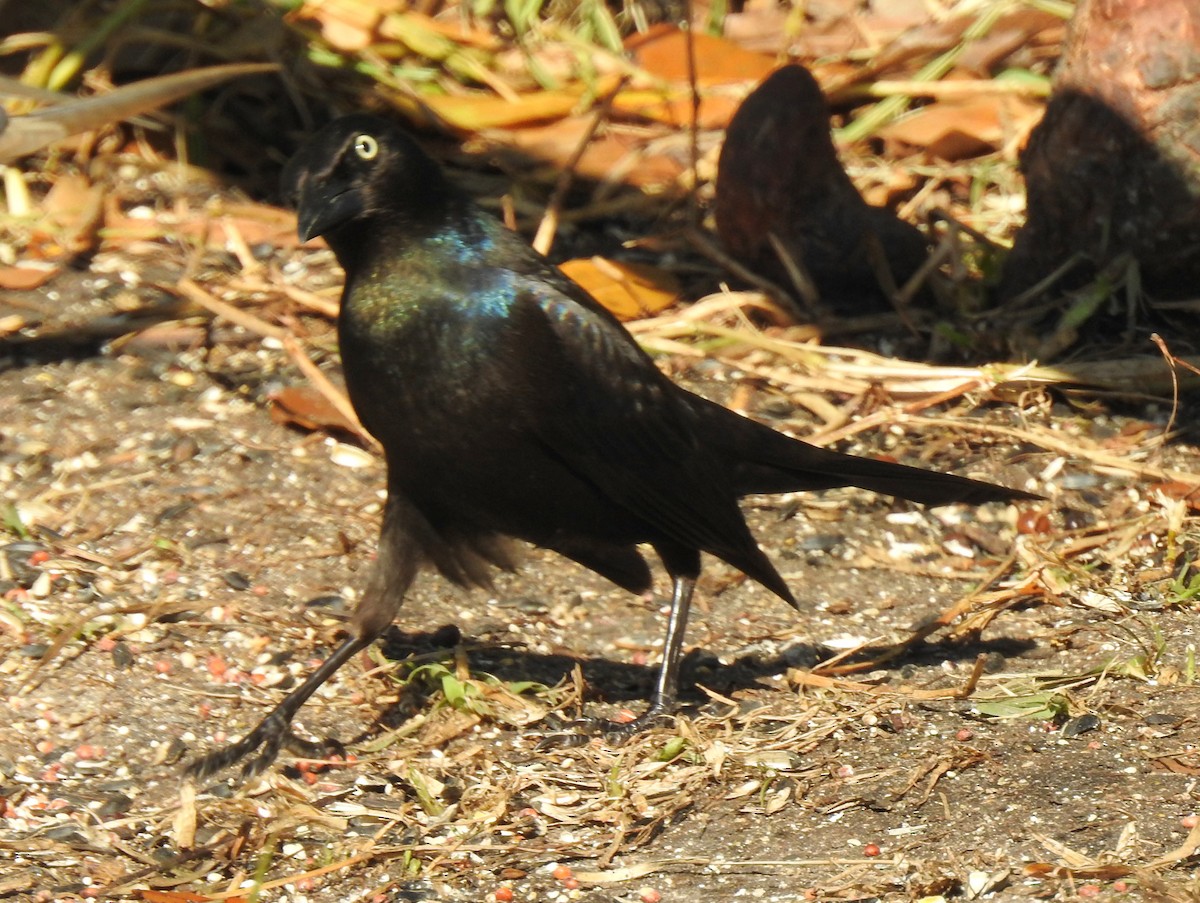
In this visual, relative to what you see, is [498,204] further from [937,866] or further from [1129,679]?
[937,866]

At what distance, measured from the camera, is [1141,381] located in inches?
190

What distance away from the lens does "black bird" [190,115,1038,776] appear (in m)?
3.45

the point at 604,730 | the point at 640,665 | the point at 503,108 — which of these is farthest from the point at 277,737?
the point at 503,108

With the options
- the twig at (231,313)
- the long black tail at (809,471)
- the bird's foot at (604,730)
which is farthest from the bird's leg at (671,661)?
the twig at (231,313)

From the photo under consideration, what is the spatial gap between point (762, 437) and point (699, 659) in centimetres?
57

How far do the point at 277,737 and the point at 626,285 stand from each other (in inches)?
96.4

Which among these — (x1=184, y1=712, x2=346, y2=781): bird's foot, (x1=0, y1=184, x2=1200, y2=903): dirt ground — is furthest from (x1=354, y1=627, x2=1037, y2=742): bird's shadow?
(x1=184, y1=712, x2=346, y2=781): bird's foot

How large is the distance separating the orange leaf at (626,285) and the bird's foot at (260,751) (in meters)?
2.20

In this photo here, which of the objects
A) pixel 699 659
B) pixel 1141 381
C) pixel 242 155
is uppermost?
pixel 242 155

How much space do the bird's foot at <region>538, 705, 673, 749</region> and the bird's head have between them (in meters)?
1.20

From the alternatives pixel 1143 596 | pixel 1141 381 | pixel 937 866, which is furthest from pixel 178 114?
pixel 937 866

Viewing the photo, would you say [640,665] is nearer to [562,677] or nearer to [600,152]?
[562,677]

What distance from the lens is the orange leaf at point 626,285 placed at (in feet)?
17.7

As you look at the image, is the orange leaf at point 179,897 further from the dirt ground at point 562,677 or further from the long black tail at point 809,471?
the long black tail at point 809,471
